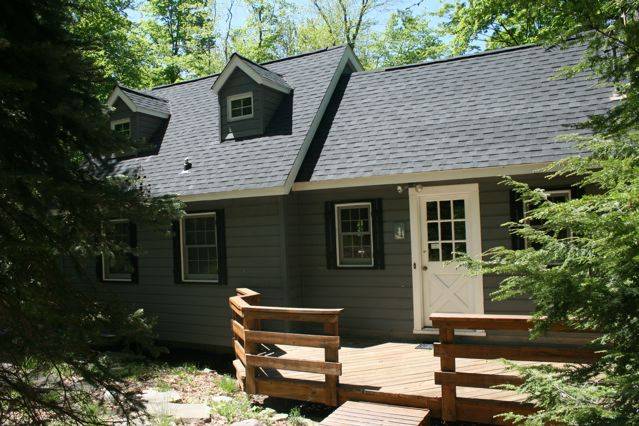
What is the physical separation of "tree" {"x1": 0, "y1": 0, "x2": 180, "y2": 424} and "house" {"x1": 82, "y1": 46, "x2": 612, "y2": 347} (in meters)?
4.66

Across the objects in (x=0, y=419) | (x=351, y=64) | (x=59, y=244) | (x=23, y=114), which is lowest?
(x=0, y=419)

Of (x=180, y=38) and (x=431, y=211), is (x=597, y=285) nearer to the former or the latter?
(x=431, y=211)

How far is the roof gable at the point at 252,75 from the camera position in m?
10.5

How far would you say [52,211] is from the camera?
383 cm

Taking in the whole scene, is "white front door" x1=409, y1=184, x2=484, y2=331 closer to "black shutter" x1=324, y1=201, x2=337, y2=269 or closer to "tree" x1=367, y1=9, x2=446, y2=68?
"black shutter" x1=324, y1=201, x2=337, y2=269

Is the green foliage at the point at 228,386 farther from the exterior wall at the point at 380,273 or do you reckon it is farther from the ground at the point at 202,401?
the exterior wall at the point at 380,273

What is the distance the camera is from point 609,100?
8086 millimetres

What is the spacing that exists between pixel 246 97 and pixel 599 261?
8.57 m

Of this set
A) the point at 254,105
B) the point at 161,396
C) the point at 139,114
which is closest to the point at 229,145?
the point at 254,105

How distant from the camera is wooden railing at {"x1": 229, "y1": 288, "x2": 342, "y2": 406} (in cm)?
592

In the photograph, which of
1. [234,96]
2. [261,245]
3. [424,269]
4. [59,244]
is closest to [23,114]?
[59,244]

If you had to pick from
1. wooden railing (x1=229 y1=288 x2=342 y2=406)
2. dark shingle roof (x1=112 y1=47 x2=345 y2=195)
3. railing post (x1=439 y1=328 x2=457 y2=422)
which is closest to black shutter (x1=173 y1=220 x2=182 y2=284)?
dark shingle roof (x1=112 y1=47 x2=345 y2=195)

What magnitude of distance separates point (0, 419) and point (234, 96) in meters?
8.36

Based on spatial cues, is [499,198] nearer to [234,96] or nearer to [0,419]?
[234,96]
